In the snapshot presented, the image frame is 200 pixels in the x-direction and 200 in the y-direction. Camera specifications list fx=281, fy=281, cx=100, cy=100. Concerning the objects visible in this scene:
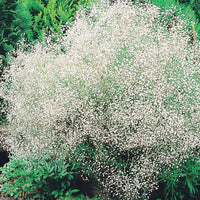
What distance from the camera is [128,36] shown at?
4.06 metres

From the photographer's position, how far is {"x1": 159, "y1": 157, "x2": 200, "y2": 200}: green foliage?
12.4 ft

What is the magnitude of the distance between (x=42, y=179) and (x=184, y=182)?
2057mm

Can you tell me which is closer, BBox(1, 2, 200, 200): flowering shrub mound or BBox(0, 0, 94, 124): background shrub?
BBox(1, 2, 200, 200): flowering shrub mound

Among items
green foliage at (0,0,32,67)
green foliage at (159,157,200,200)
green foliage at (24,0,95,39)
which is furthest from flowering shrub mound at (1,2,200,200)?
green foliage at (24,0,95,39)

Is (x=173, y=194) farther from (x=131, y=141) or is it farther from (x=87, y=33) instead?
(x=87, y=33)

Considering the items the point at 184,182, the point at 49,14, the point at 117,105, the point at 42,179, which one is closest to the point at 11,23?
the point at 49,14

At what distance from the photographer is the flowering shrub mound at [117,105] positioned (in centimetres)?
344

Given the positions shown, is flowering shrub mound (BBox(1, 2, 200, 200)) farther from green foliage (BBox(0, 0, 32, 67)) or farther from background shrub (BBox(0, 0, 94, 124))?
green foliage (BBox(0, 0, 32, 67))

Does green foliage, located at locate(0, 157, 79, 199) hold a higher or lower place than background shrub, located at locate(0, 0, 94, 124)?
lower

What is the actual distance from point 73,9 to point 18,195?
15.1 feet

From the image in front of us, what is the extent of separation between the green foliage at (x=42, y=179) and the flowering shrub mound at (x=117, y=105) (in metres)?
0.21

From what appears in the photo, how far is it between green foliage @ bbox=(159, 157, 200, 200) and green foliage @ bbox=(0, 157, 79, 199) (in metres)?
1.31

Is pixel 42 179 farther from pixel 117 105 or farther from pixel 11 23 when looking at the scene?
pixel 11 23

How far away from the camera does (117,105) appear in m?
3.50
